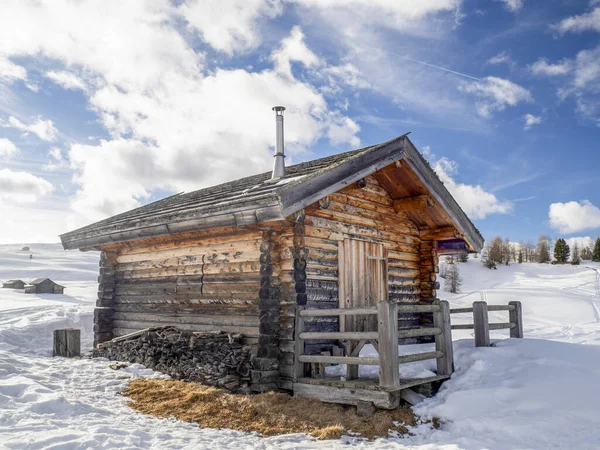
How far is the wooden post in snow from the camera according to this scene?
12.1 metres

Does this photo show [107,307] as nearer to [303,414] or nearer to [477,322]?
[303,414]

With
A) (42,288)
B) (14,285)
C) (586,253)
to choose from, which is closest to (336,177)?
(42,288)

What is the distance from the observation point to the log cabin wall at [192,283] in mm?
9391

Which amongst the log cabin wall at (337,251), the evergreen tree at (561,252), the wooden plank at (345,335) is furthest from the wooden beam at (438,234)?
the evergreen tree at (561,252)

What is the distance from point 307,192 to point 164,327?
15.8ft

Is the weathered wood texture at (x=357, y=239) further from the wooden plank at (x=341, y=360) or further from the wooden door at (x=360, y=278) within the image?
the wooden plank at (x=341, y=360)

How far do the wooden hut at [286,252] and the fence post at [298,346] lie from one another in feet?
0.22

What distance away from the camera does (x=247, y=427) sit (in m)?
6.71

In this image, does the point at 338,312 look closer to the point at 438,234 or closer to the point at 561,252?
the point at 438,234

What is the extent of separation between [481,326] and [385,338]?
125 inches

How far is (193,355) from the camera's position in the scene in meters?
9.39

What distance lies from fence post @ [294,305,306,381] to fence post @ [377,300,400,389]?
1.65 metres

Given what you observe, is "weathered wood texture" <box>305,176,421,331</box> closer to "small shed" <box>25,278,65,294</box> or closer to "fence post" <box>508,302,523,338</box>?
"fence post" <box>508,302,523,338</box>

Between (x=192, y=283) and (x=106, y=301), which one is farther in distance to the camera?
(x=106, y=301)
